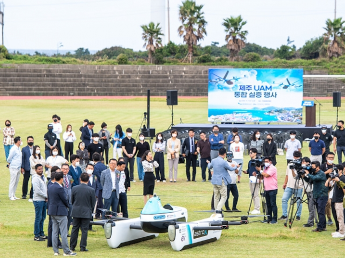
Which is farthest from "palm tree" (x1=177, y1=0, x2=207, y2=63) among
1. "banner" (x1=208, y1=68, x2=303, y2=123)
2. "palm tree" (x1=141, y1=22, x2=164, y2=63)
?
"banner" (x1=208, y1=68, x2=303, y2=123)

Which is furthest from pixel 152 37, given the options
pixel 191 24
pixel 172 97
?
pixel 172 97

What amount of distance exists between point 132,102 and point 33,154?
126 ft

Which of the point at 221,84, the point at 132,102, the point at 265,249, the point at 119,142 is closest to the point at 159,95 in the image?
the point at 132,102

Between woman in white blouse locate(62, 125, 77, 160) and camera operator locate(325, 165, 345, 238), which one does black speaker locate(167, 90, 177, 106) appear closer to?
woman in white blouse locate(62, 125, 77, 160)

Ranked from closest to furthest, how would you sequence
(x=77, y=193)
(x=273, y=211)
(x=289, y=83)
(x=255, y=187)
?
(x=77, y=193) < (x=273, y=211) < (x=255, y=187) < (x=289, y=83)

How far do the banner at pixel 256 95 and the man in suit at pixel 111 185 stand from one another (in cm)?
1864

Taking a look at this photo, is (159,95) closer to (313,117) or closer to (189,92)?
(189,92)

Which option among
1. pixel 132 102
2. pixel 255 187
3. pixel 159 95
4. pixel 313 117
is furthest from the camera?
pixel 159 95

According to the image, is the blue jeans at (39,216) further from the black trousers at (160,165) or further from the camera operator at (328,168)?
the black trousers at (160,165)

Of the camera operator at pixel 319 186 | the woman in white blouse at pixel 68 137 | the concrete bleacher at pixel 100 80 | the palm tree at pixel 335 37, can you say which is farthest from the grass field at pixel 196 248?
the palm tree at pixel 335 37

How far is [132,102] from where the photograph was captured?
5472 centimetres

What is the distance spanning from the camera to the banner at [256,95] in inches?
1244

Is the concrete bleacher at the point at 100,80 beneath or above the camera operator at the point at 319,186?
above

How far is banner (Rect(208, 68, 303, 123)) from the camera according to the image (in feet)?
104
